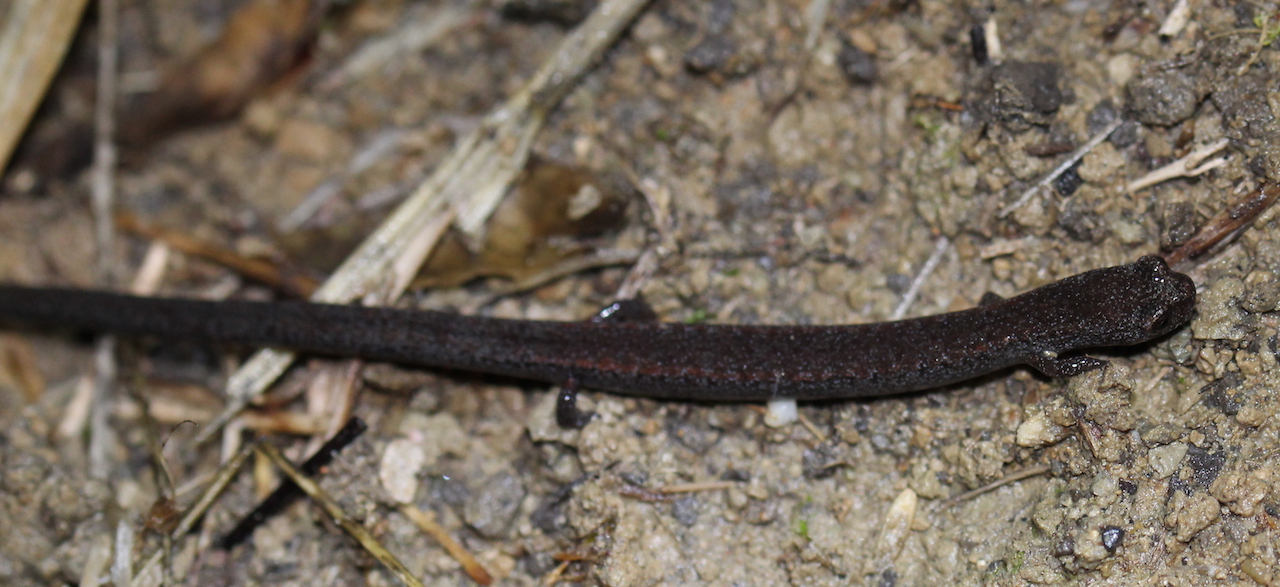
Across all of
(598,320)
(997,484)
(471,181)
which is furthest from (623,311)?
(997,484)

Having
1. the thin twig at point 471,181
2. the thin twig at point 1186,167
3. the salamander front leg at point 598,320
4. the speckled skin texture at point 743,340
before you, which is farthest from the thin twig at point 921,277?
the thin twig at point 471,181

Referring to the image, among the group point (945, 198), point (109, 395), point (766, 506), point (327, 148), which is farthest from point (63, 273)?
point (945, 198)

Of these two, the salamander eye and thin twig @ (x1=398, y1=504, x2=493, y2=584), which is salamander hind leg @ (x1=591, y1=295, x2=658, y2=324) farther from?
the salamander eye

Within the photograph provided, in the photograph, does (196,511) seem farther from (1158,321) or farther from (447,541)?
(1158,321)

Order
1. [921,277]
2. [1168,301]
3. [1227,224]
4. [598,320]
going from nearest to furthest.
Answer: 1. [1168,301]
2. [1227,224]
3. [921,277]
4. [598,320]

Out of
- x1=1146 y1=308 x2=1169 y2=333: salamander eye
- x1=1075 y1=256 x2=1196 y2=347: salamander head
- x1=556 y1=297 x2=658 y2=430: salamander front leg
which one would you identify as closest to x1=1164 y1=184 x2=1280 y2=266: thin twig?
x1=1075 y1=256 x2=1196 y2=347: salamander head

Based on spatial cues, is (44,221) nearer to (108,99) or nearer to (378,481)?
(108,99)
